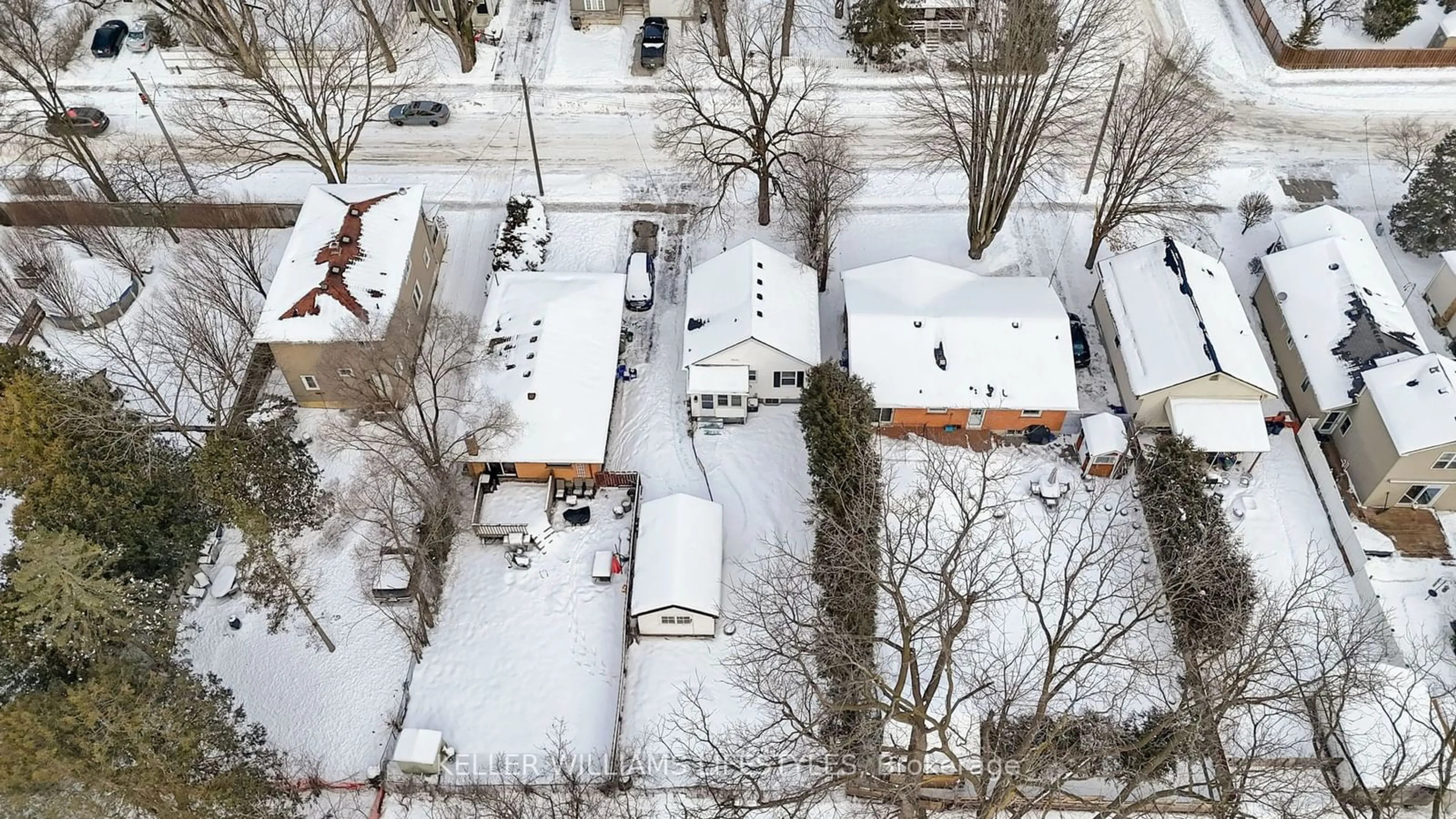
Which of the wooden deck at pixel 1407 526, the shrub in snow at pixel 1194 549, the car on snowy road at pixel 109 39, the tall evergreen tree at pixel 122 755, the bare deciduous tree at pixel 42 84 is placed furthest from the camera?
the car on snowy road at pixel 109 39

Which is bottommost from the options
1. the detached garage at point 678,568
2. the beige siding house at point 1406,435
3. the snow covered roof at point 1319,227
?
the detached garage at point 678,568

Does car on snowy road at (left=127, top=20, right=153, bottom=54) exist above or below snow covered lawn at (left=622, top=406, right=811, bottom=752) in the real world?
above

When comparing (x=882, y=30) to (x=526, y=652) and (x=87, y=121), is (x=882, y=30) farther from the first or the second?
(x=87, y=121)

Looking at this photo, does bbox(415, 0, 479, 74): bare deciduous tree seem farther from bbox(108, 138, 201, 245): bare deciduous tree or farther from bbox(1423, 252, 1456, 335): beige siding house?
bbox(1423, 252, 1456, 335): beige siding house

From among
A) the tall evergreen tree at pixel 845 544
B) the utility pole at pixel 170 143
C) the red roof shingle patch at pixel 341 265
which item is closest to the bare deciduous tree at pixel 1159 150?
the tall evergreen tree at pixel 845 544

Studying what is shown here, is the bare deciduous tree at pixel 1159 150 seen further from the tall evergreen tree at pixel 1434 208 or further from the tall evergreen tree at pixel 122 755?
the tall evergreen tree at pixel 122 755

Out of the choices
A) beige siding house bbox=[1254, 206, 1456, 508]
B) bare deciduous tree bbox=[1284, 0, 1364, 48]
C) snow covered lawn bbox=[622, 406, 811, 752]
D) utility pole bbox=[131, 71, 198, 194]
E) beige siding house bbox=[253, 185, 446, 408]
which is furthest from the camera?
bare deciduous tree bbox=[1284, 0, 1364, 48]

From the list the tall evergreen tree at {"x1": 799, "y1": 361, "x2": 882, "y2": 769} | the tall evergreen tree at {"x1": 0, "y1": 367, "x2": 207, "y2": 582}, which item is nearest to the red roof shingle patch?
the tall evergreen tree at {"x1": 0, "y1": 367, "x2": 207, "y2": 582}
